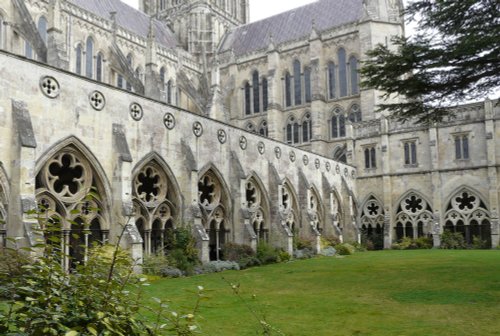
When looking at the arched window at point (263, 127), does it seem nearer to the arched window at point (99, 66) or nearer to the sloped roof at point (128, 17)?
the sloped roof at point (128, 17)

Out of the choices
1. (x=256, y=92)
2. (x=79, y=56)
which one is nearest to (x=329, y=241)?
(x=79, y=56)

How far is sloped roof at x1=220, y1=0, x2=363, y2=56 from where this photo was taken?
1750 inches

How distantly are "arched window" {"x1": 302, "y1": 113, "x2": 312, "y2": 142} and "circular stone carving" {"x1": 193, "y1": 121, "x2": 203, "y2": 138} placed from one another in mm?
23818

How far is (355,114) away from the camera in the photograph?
134 ft

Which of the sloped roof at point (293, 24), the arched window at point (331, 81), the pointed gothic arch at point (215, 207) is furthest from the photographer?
the sloped roof at point (293, 24)

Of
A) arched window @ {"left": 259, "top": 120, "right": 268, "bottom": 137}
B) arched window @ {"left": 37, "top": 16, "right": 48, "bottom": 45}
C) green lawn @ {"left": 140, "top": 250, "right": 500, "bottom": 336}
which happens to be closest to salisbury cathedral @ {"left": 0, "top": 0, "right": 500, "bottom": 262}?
arched window @ {"left": 37, "top": 16, "right": 48, "bottom": 45}

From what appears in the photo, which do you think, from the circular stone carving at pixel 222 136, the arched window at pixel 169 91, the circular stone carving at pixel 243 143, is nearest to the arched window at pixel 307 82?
the arched window at pixel 169 91

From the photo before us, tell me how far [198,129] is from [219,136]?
1414 mm

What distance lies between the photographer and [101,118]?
15.8 m

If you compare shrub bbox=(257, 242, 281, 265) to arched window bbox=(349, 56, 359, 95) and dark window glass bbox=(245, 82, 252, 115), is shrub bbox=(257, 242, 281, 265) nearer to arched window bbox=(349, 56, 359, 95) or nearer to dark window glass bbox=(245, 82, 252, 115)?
arched window bbox=(349, 56, 359, 95)

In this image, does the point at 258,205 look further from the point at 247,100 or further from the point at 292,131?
the point at 247,100

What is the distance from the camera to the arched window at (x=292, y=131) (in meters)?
43.8

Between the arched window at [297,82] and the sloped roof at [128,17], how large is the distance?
39.8 ft

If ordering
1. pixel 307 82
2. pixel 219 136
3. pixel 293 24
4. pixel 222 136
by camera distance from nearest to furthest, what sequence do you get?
1. pixel 219 136
2. pixel 222 136
3. pixel 307 82
4. pixel 293 24
